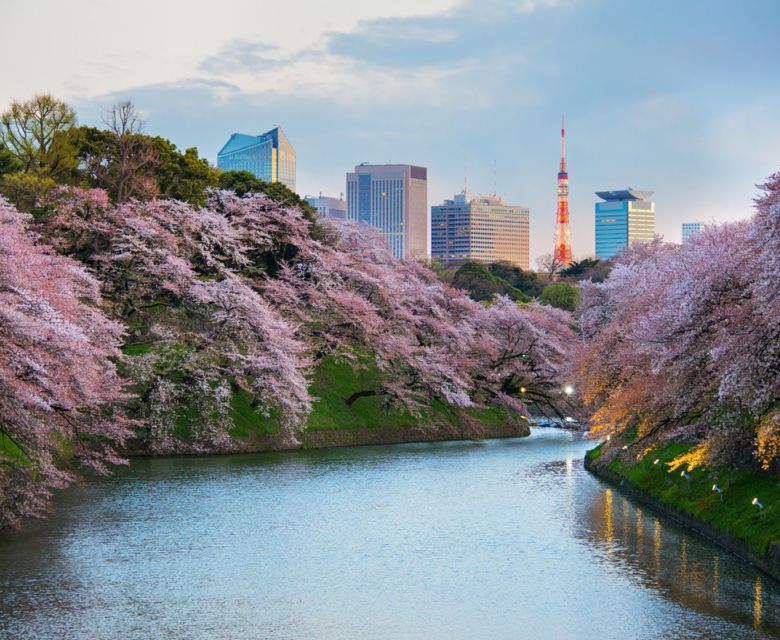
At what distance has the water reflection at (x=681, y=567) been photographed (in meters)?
23.4

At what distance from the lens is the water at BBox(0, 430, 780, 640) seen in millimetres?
22016

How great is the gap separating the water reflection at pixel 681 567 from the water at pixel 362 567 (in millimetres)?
78

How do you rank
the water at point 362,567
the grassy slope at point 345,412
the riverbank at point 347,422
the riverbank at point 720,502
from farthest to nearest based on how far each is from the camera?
the grassy slope at point 345,412
the riverbank at point 347,422
the riverbank at point 720,502
the water at point 362,567

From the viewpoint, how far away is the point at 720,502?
3200 centimetres

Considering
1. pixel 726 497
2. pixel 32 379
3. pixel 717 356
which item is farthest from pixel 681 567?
pixel 32 379

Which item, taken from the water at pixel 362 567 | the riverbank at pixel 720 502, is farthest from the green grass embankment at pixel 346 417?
the riverbank at pixel 720 502

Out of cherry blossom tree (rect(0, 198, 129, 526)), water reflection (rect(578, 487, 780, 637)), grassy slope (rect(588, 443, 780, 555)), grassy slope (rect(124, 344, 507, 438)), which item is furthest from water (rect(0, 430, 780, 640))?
grassy slope (rect(124, 344, 507, 438))

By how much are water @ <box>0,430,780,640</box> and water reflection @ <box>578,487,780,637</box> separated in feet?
0.26

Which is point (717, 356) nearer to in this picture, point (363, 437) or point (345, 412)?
point (363, 437)

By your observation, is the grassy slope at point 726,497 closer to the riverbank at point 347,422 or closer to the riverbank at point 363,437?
the riverbank at point 363,437

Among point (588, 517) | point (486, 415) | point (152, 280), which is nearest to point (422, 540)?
point (588, 517)

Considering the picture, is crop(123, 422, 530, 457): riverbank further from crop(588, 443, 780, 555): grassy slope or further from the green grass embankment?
crop(588, 443, 780, 555): grassy slope

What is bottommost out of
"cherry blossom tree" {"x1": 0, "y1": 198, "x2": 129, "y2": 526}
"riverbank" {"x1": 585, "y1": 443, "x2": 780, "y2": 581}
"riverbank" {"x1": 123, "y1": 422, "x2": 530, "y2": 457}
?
"riverbank" {"x1": 123, "y1": 422, "x2": 530, "y2": 457}

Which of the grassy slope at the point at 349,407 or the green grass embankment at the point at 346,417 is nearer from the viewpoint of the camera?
the green grass embankment at the point at 346,417
